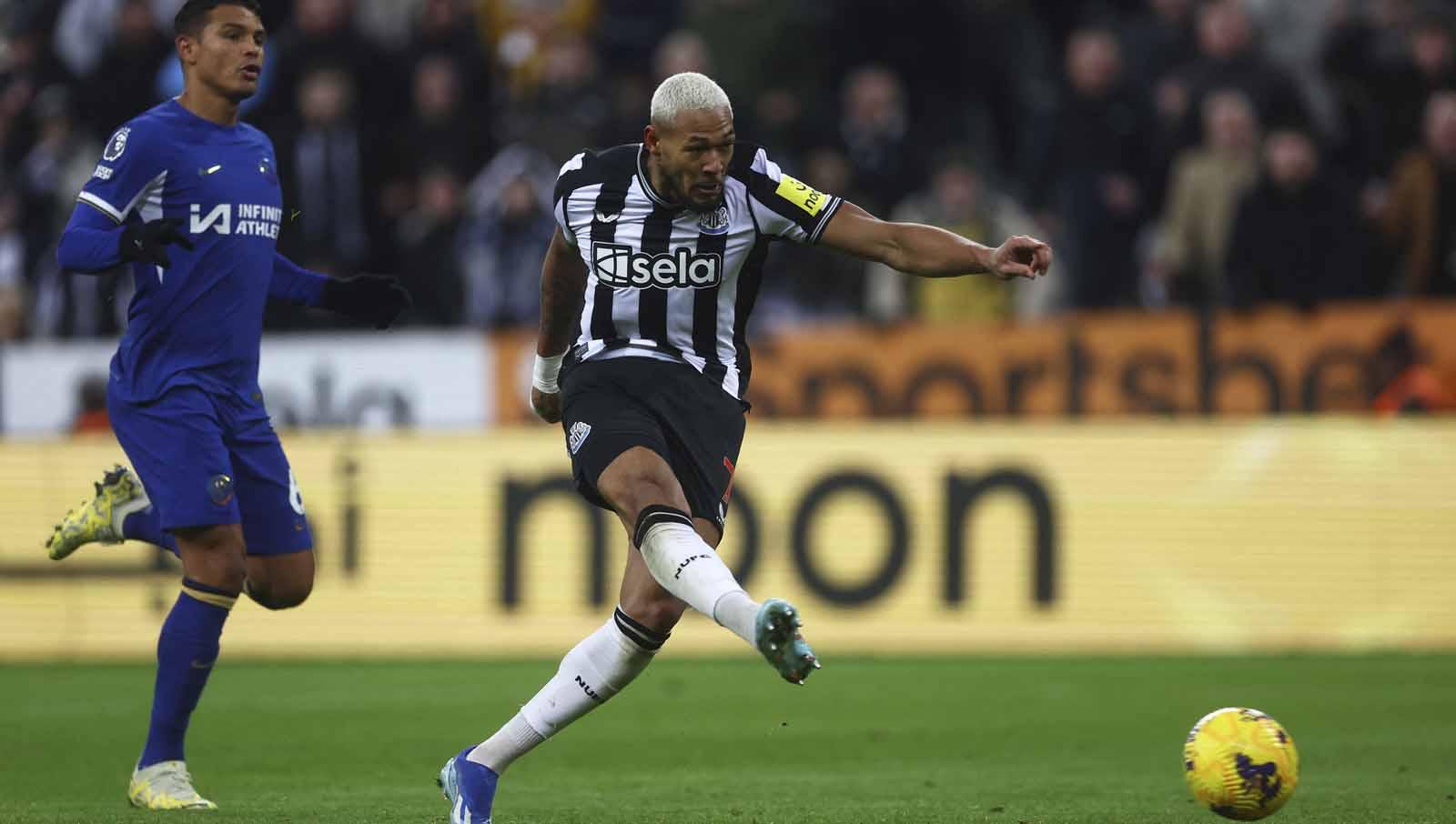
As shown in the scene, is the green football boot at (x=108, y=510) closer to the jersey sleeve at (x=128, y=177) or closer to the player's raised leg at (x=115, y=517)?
the player's raised leg at (x=115, y=517)

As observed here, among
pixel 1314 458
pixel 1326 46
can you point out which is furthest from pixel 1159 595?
pixel 1326 46

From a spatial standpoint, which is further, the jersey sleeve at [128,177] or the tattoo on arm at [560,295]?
the jersey sleeve at [128,177]

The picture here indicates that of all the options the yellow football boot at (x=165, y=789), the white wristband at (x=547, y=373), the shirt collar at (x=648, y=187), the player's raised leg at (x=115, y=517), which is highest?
the shirt collar at (x=648, y=187)

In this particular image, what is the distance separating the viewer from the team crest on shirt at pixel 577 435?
6.56 meters

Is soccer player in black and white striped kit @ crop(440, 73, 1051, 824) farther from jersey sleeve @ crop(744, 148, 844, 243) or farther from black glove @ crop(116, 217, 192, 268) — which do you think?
black glove @ crop(116, 217, 192, 268)

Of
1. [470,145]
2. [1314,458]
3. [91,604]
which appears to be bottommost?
A: [91,604]

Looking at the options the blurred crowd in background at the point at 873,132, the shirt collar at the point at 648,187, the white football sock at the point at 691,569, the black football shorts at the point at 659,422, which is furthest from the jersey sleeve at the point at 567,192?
the blurred crowd in background at the point at 873,132

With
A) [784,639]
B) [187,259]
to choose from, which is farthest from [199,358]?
[784,639]

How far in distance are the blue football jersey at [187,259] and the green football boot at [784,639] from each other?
2679 mm

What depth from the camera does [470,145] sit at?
659 inches

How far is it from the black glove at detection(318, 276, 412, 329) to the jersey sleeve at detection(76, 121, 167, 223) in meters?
0.83

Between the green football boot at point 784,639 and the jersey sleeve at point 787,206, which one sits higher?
the jersey sleeve at point 787,206

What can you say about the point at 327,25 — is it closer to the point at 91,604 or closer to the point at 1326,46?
the point at 91,604

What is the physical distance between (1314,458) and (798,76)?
546 cm
